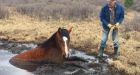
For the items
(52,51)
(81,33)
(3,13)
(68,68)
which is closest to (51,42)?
(52,51)

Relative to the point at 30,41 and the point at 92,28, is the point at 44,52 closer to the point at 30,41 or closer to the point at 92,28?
the point at 30,41

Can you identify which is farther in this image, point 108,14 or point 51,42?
point 108,14

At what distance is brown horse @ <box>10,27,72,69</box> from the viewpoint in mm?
11672

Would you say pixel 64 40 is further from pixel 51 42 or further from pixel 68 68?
pixel 68 68

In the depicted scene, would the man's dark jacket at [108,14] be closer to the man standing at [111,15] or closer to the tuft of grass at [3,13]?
the man standing at [111,15]

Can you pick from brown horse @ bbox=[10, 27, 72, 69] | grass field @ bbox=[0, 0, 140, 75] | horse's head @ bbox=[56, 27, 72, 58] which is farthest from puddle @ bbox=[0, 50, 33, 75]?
grass field @ bbox=[0, 0, 140, 75]

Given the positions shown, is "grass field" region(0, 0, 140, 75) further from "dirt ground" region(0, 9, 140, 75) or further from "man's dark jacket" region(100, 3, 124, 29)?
"man's dark jacket" region(100, 3, 124, 29)

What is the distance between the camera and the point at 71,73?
11.5 metres

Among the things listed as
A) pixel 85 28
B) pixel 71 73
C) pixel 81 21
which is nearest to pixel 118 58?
pixel 71 73

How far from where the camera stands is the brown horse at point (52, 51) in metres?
11.7

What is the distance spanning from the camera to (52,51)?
12.0 m

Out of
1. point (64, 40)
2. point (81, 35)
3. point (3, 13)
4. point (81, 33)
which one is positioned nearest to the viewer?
point (64, 40)

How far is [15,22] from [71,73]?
10.8 metres

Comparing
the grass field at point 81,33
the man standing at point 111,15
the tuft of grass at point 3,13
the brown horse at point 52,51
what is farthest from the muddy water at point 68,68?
the tuft of grass at point 3,13
